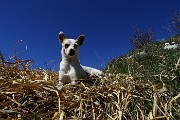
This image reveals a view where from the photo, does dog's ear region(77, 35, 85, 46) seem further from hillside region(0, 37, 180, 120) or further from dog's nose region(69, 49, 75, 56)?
hillside region(0, 37, 180, 120)

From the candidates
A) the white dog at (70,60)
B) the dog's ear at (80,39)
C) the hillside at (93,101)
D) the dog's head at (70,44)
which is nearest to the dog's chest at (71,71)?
the white dog at (70,60)

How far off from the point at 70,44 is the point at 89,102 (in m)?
2.18

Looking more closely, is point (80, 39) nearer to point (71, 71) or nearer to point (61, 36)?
point (61, 36)

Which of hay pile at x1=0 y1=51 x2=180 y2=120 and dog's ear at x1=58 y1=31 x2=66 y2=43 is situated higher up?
dog's ear at x1=58 y1=31 x2=66 y2=43

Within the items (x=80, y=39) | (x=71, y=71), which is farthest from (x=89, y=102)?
(x=80, y=39)

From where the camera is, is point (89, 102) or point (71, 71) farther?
point (71, 71)

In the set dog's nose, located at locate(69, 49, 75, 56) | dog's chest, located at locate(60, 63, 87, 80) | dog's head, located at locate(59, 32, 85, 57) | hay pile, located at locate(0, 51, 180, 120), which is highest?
dog's head, located at locate(59, 32, 85, 57)

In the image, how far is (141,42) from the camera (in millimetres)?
39156

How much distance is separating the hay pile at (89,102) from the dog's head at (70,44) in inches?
62.0

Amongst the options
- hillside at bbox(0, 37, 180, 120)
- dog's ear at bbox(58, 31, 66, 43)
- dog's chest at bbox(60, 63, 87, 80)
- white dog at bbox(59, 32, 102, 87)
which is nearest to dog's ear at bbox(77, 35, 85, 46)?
white dog at bbox(59, 32, 102, 87)

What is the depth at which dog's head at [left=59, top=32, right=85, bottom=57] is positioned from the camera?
5.78 metres

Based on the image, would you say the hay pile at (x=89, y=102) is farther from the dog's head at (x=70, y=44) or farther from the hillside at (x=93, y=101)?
the dog's head at (x=70, y=44)

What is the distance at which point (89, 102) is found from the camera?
3801mm

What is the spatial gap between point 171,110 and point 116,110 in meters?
0.56
